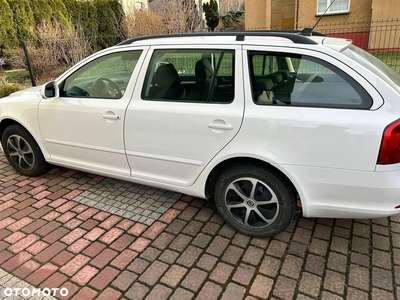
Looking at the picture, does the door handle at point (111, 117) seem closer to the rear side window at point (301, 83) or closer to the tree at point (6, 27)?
the rear side window at point (301, 83)

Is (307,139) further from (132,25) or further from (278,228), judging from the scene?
(132,25)

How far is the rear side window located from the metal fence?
31.5 ft

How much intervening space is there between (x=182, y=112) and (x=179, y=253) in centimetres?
116

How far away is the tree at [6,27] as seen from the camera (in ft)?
36.2

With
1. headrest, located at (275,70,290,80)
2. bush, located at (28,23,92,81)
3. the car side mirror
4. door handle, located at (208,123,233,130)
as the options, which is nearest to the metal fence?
bush, located at (28,23,92,81)

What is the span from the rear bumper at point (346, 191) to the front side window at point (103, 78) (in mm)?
1766

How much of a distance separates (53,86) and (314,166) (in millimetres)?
2718

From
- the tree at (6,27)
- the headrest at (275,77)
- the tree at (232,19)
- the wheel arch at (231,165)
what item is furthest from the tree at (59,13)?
the tree at (232,19)

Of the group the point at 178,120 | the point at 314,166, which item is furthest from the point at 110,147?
the point at 314,166

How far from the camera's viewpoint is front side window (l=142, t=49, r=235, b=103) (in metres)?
2.46

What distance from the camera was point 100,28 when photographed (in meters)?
16.2

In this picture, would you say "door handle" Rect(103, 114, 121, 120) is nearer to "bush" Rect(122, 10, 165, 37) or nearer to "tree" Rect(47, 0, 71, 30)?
"bush" Rect(122, 10, 165, 37)

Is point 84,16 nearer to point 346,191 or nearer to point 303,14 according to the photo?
point 303,14

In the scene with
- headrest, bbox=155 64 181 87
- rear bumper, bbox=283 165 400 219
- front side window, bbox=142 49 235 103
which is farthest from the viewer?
headrest, bbox=155 64 181 87
